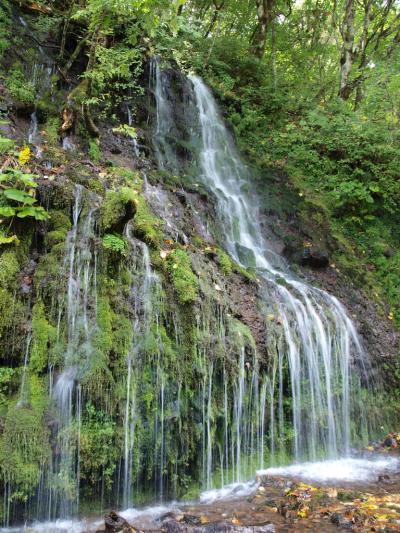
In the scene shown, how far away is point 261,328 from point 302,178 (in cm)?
613

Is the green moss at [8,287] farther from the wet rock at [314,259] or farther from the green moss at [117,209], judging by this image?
the wet rock at [314,259]

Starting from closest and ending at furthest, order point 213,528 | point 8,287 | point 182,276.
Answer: point 213,528
point 8,287
point 182,276

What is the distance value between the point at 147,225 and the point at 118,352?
200cm

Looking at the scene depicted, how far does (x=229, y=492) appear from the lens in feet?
17.3

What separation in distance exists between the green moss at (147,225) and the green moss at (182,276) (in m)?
0.35

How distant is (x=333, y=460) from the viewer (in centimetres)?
661

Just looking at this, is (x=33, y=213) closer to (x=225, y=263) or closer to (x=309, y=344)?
(x=225, y=263)

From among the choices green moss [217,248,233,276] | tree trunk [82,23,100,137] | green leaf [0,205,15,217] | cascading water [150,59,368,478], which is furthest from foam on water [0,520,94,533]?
tree trunk [82,23,100,137]

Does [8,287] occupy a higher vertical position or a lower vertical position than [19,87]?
lower

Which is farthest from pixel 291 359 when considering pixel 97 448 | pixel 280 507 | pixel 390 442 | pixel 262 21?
pixel 262 21

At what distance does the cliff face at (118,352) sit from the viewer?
14.7ft

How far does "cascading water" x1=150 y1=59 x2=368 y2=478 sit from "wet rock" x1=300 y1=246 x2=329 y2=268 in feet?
1.85

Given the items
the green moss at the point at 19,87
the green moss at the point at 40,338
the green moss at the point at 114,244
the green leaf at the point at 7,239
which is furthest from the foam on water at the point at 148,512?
the green moss at the point at 19,87

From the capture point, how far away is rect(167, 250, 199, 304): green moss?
5.84 metres
